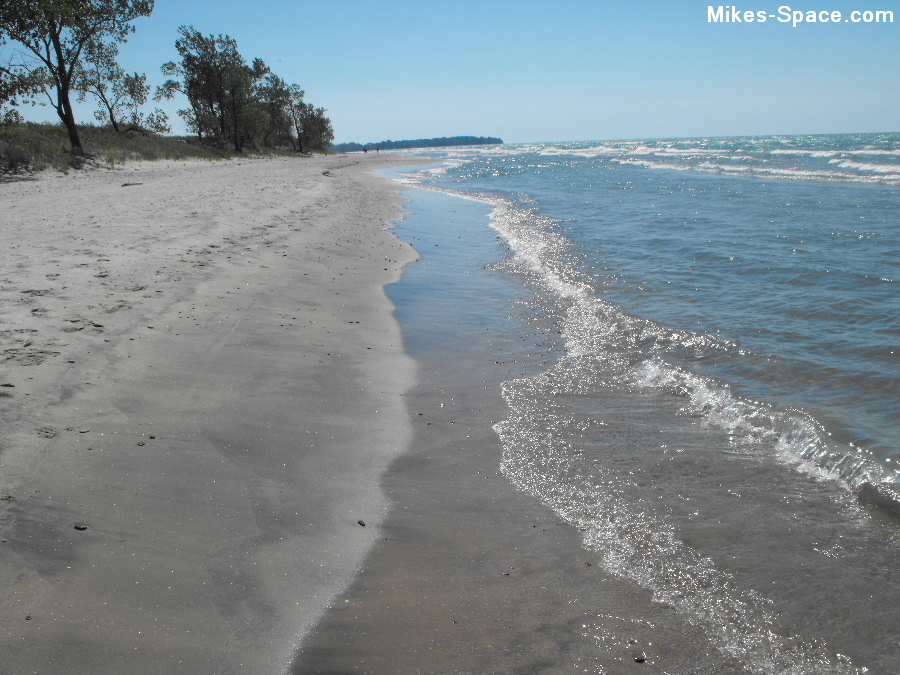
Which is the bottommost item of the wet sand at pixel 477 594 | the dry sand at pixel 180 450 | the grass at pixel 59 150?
the wet sand at pixel 477 594

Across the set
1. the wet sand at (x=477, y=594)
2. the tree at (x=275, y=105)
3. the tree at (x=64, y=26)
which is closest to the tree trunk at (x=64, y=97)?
the tree at (x=64, y=26)

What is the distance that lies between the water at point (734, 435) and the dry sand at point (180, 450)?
1404 mm

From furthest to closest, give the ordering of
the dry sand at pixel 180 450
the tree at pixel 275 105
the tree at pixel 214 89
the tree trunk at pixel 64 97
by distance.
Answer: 1. the tree at pixel 275 105
2. the tree at pixel 214 89
3. the tree trunk at pixel 64 97
4. the dry sand at pixel 180 450

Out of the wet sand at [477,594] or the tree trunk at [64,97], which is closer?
the wet sand at [477,594]

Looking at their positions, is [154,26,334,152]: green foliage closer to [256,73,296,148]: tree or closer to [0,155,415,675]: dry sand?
[256,73,296,148]: tree

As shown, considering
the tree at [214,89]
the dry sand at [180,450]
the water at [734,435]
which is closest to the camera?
the dry sand at [180,450]

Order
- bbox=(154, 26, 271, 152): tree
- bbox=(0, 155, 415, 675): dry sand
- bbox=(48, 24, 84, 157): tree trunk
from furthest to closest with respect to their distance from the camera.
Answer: bbox=(154, 26, 271, 152): tree < bbox=(48, 24, 84, 157): tree trunk < bbox=(0, 155, 415, 675): dry sand

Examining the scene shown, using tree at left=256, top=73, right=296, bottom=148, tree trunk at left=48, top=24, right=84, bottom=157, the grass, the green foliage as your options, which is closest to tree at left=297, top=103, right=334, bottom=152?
tree at left=256, top=73, right=296, bottom=148

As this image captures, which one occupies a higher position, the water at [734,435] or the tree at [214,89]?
the tree at [214,89]

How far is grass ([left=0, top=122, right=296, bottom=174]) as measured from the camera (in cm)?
1947

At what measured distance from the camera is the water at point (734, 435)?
9.86ft

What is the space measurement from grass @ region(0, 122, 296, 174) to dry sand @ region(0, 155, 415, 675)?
14.1 metres

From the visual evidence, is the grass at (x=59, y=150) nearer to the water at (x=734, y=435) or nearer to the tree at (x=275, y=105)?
the water at (x=734, y=435)

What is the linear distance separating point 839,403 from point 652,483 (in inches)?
96.4
